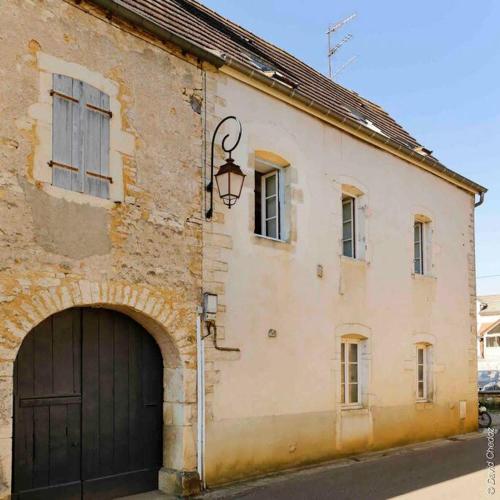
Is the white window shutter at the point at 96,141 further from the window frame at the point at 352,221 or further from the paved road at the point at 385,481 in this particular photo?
the window frame at the point at 352,221

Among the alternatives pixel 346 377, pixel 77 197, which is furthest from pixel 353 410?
pixel 77 197

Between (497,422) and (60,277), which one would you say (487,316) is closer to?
(497,422)

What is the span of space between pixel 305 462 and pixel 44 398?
400 cm

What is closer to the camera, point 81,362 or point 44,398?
point 44,398

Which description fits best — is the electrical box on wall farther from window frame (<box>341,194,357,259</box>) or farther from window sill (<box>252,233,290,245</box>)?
window frame (<box>341,194,357,259</box>)

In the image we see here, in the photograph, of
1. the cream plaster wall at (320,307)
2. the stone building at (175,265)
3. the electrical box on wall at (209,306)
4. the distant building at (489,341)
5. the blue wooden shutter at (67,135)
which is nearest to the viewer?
the stone building at (175,265)

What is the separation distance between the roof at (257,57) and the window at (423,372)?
3.71m

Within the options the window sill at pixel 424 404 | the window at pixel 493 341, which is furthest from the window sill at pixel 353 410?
the window at pixel 493 341

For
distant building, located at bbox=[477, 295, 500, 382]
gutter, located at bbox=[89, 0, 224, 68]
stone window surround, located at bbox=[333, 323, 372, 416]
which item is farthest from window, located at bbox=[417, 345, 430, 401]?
distant building, located at bbox=[477, 295, 500, 382]

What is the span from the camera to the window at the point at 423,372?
1152 cm

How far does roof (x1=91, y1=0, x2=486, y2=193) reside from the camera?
292 inches

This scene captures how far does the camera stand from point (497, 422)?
15.1 m

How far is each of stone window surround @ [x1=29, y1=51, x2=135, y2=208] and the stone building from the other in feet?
0.06

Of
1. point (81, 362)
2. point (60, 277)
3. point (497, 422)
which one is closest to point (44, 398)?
point (81, 362)
